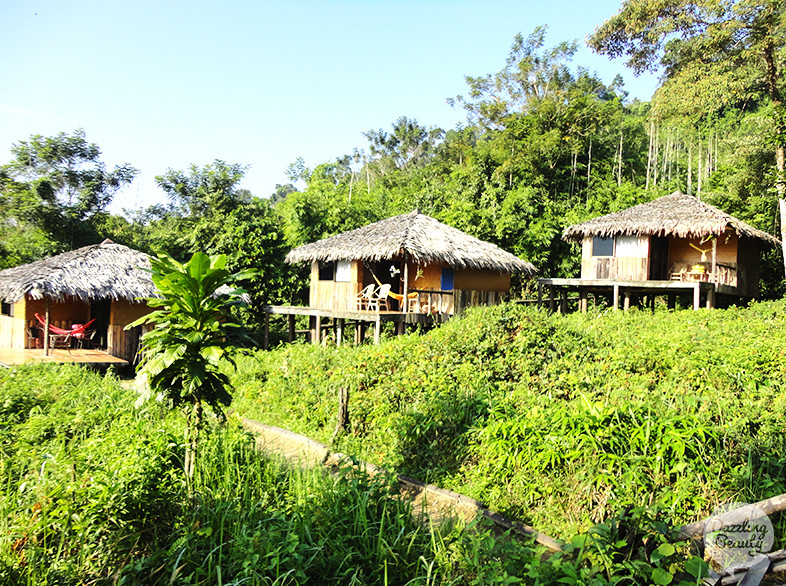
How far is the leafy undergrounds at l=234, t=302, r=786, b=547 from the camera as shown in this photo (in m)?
4.93

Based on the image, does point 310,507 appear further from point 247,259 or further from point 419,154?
point 419,154

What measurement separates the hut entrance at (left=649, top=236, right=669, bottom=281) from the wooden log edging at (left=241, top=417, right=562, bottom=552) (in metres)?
13.9

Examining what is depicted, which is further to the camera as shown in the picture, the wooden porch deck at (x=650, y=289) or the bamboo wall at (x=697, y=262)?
the bamboo wall at (x=697, y=262)

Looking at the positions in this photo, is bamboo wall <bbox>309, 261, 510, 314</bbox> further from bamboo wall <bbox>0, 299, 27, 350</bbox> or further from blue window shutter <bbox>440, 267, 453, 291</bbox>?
bamboo wall <bbox>0, 299, 27, 350</bbox>

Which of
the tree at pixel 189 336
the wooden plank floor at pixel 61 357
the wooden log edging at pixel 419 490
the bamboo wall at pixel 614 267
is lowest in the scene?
the wooden log edging at pixel 419 490

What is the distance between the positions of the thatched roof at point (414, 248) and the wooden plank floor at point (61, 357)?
19.3ft

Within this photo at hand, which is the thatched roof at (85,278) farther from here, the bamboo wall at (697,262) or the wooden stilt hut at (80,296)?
the bamboo wall at (697,262)

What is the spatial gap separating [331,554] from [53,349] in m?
14.0

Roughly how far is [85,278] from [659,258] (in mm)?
17329

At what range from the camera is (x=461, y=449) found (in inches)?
250

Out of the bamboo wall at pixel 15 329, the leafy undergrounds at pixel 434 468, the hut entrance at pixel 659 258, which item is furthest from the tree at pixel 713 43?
the bamboo wall at pixel 15 329

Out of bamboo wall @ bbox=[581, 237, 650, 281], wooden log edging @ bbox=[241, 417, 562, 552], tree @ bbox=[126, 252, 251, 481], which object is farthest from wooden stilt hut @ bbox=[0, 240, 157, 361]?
bamboo wall @ bbox=[581, 237, 650, 281]

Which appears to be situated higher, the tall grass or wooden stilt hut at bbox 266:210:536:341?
wooden stilt hut at bbox 266:210:536:341

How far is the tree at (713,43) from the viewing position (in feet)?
49.7
